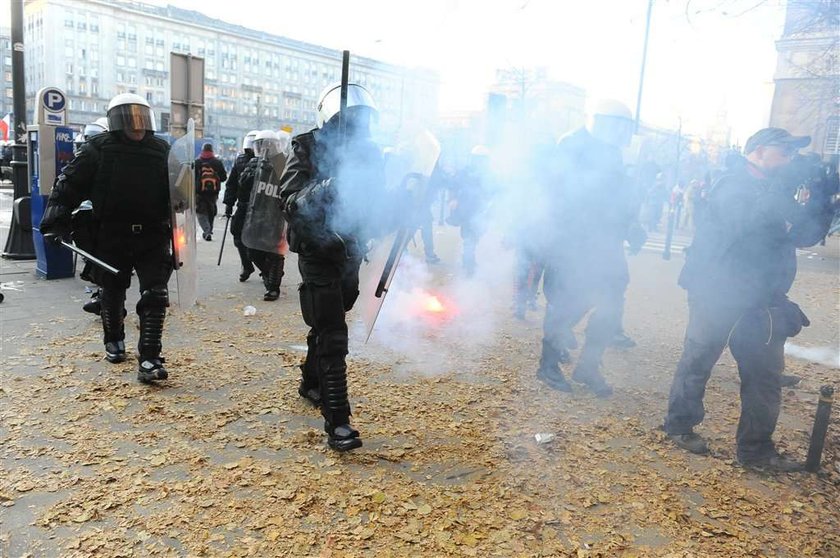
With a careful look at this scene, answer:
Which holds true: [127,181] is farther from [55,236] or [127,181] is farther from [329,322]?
[329,322]

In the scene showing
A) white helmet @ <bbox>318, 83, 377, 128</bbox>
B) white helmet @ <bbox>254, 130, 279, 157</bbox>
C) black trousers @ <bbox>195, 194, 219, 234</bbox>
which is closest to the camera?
white helmet @ <bbox>318, 83, 377, 128</bbox>

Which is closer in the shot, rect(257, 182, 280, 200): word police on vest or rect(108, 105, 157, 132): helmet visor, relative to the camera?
rect(108, 105, 157, 132): helmet visor

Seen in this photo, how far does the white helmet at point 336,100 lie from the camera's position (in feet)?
10.9

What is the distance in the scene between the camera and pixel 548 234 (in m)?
4.96

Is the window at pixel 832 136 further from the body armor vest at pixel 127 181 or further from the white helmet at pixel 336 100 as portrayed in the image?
the body armor vest at pixel 127 181

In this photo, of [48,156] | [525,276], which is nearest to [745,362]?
[525,276]

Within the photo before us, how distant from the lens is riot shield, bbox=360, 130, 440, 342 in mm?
3232

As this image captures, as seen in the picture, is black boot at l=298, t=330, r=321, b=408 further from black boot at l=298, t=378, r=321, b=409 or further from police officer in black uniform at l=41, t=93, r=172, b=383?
police officer in black uniform at l=41, t=93, r=172, b=383

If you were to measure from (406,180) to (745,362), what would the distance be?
7.42ft

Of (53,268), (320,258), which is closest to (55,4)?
(53,268)

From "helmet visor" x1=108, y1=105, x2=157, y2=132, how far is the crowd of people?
0.6 inches

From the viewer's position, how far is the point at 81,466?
3127 mm

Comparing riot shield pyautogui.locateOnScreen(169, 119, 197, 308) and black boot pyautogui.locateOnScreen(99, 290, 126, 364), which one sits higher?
riot shield pyautogui.locateOnScreen(169, 119, 197, 308)

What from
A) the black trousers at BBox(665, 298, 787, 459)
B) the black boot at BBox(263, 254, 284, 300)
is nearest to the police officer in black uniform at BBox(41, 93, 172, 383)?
the black boot at BBox(263, 254, 284, 300)
